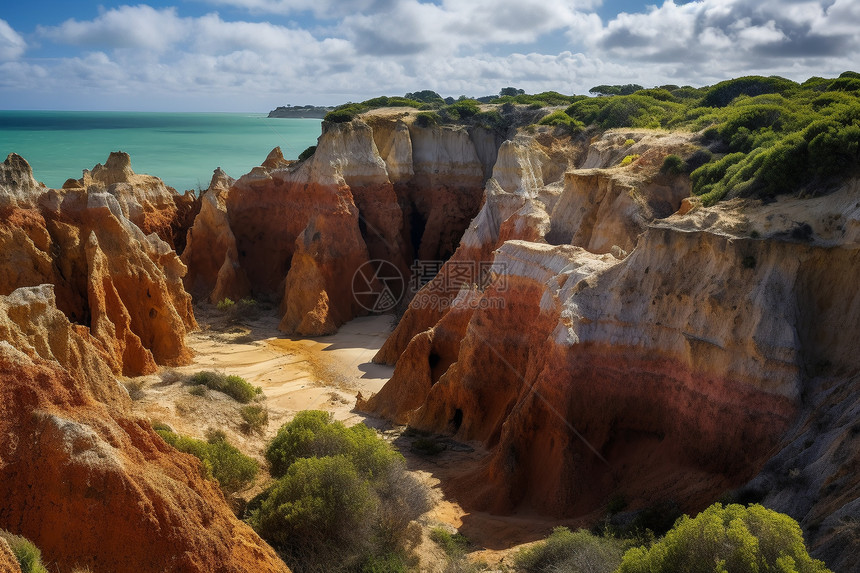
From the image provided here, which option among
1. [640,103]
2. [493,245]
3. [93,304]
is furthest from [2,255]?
[640,103]

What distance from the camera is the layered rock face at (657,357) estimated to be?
12688mm

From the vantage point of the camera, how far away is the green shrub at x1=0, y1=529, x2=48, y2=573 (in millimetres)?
7324

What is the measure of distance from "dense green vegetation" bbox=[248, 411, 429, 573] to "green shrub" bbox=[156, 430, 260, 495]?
669 millimetres

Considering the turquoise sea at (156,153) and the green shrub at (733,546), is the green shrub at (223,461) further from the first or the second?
the turquoise sea at (156,153)

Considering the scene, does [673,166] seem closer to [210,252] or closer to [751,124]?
[751,124]

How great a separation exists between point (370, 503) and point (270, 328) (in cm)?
2135

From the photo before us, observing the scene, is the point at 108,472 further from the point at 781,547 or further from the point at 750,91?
the point at 750,91

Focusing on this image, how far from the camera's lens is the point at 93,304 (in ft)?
68.8

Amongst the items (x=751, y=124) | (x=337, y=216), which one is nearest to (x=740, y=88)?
(x=751, y=124)

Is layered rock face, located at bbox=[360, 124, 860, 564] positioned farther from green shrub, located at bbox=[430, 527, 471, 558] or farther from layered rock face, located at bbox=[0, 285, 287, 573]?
layered rock face, located at bbox=[0, 285, 287, 573]

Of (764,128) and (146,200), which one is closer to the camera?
(764,128)

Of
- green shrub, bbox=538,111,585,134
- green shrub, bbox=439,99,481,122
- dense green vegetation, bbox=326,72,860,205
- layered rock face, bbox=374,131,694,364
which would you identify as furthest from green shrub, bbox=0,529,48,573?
green shrub, bbox=439,99,481,122
